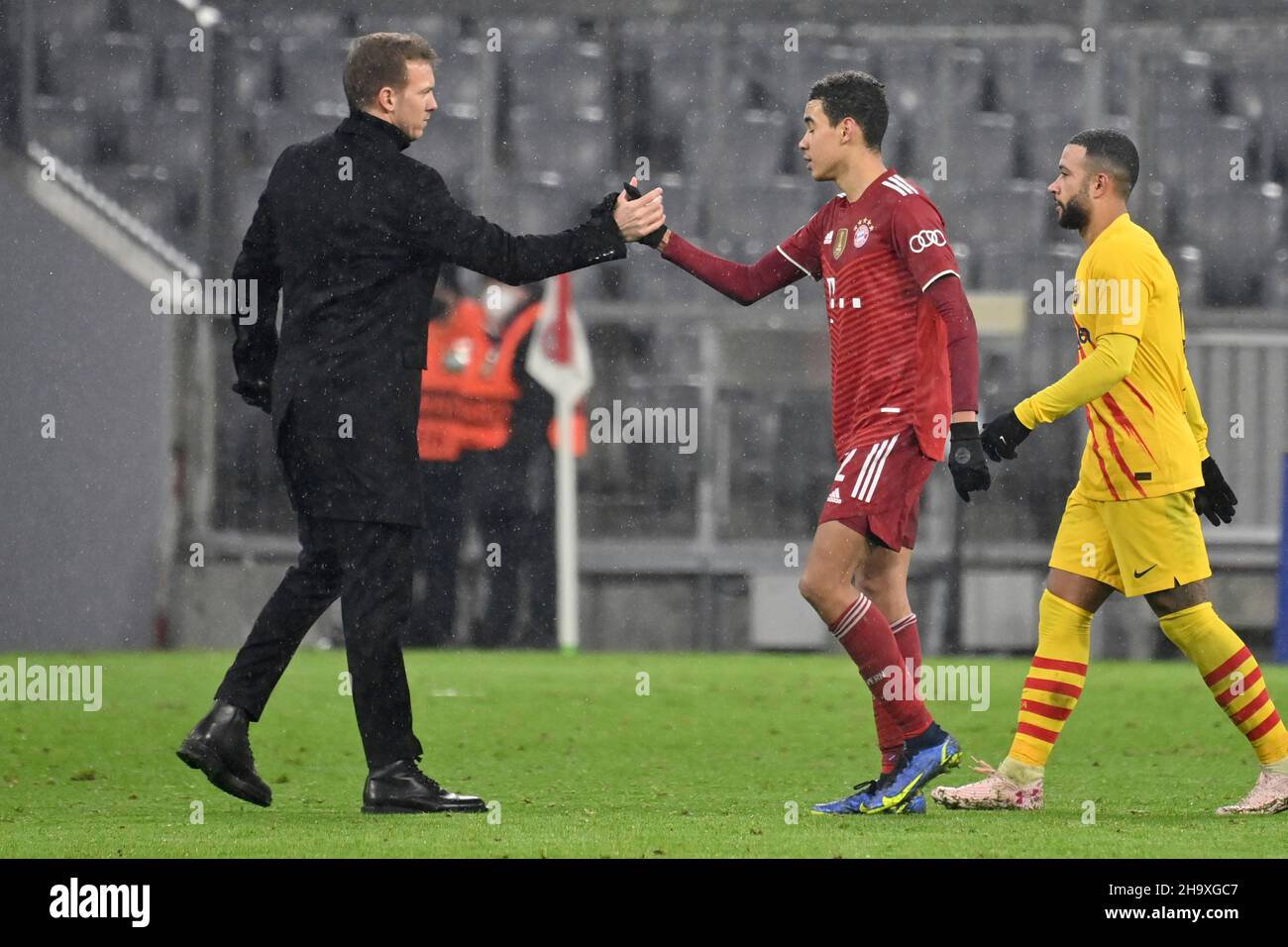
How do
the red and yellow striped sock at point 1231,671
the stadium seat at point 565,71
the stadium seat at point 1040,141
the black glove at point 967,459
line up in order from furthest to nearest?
the stadium seat at point 565,71 → the stadium seat at point 1040,141 → the red and yellow striped sock at point 1231,671 → the black glove at point 967,459

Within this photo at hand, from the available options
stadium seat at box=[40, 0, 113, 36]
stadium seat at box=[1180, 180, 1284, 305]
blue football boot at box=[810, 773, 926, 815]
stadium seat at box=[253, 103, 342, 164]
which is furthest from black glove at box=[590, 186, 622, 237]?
stadium seat at box=[1180, 180, 1284, 305]

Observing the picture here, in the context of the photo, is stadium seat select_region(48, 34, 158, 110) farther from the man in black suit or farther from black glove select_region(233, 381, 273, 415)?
the man in black suit

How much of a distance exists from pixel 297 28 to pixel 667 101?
316 cm

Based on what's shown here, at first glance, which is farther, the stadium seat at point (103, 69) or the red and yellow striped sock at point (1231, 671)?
the stadium seat at point (103, 69)

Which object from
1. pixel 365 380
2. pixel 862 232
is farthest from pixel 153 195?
pixel 862 232

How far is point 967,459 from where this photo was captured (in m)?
5.86

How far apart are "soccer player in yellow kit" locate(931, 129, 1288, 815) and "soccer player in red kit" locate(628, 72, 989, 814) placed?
21cm

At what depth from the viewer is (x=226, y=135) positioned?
1831cm

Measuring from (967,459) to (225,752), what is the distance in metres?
2.15

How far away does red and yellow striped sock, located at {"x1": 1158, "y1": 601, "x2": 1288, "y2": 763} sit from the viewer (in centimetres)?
618

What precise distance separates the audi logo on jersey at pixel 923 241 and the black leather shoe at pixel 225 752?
2.24m

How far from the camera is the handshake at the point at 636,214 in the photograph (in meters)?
6.33

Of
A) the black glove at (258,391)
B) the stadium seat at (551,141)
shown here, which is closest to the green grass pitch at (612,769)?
the black glove at (258,391)

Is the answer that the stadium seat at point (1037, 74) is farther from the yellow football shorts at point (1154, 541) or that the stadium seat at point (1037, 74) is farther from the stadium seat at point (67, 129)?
the yellow football shorts at point (1154, 541)
